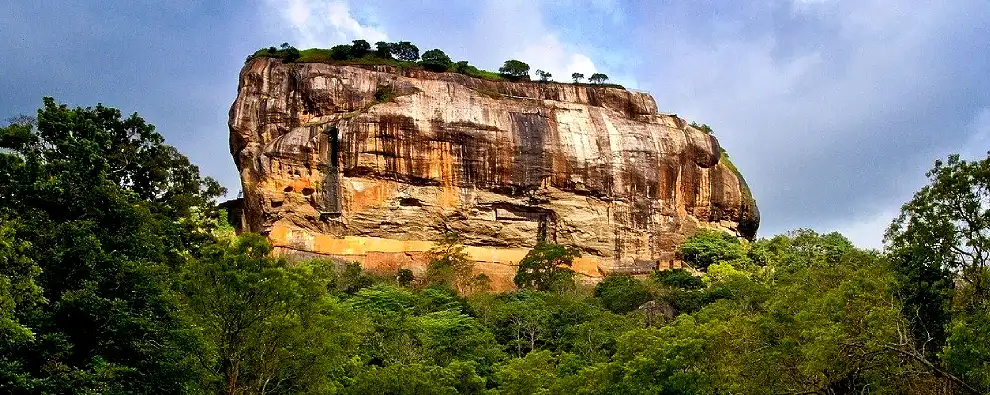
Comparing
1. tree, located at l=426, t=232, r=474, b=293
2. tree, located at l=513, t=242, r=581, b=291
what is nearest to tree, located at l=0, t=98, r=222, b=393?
tree, located at l=426, t=232, r=474, b=293

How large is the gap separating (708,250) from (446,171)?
16.5 meters

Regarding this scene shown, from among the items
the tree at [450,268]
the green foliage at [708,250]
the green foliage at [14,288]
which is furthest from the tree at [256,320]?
the green foliage at [708,250]

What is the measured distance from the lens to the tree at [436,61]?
200 ft

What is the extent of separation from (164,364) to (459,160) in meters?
38.1

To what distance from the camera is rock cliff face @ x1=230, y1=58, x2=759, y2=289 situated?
174 ft

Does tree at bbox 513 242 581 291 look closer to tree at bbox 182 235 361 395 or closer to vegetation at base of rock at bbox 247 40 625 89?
vegetation at base of rock at bbox 247 40 625 89

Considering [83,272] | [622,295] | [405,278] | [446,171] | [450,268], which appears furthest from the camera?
[446,171]

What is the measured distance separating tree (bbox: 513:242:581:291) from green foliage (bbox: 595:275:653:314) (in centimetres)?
196

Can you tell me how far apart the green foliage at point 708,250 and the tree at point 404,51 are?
2185cm

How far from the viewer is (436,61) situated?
61.6m

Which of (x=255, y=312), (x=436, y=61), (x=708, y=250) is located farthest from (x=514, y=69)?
(x=255, y=312)

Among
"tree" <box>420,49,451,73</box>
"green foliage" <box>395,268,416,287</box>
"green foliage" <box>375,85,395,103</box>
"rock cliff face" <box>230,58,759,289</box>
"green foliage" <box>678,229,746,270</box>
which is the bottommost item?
"green foliage" <box>395,268,416,287</box>

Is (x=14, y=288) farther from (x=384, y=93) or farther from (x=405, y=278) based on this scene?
(x=384, y=93)

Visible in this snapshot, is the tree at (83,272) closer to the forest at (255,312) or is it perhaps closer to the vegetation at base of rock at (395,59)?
the forest at (255,312)
